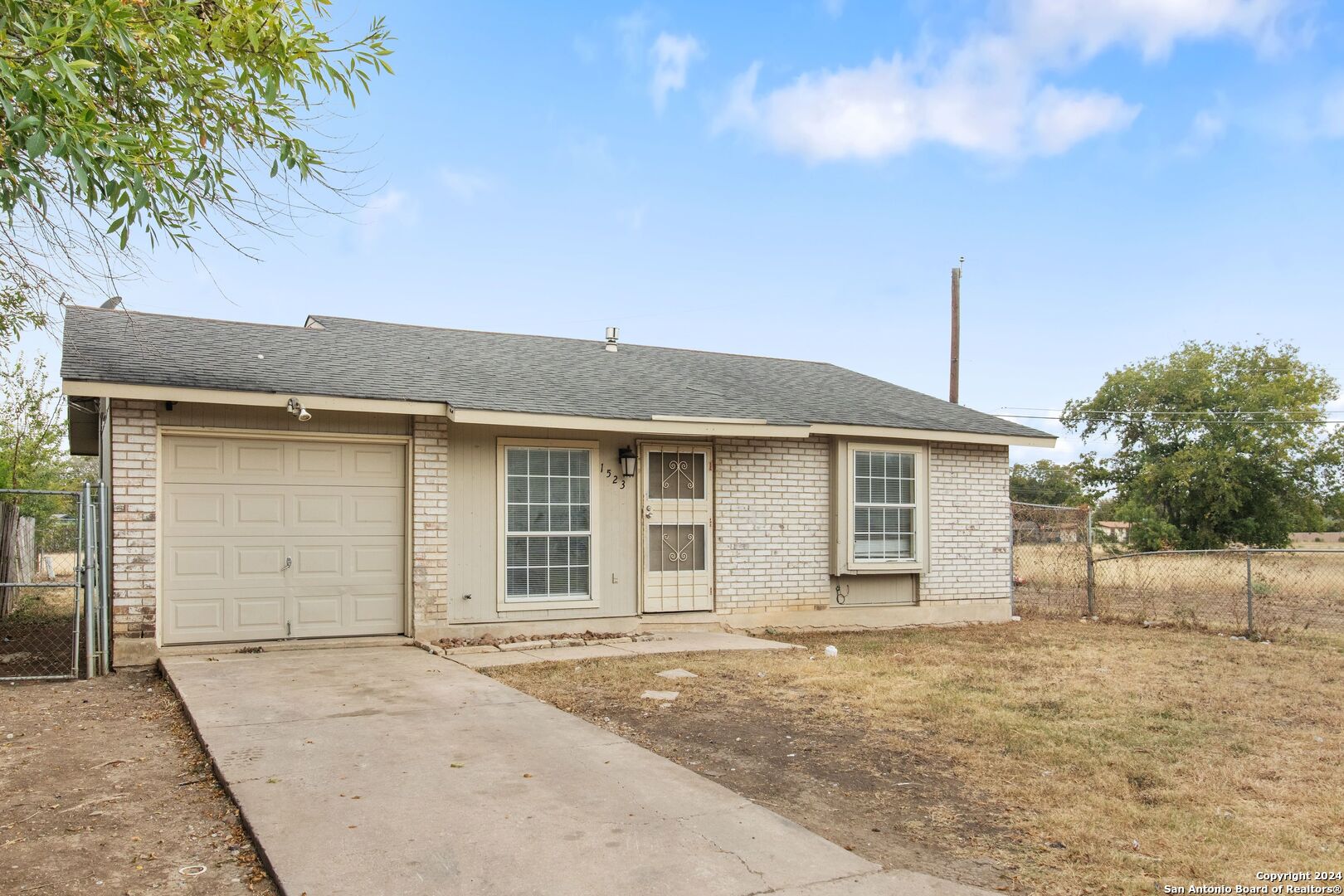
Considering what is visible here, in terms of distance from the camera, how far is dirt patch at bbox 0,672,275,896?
145 inches

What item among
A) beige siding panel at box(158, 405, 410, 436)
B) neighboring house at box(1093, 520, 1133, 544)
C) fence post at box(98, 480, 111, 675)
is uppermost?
beige siding panel at box(158, 405, 410, 436)

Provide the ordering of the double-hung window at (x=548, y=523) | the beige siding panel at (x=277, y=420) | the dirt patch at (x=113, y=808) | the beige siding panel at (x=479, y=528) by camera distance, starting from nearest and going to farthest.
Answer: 1. the dirt patch at (x=113, y=808)
2. the beige siding panel at (x=277, y=420)
3. the beige siding panel at (x=479, y=528)
4. the double-hung window at (x=548, y=523)

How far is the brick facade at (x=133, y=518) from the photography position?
8.34m

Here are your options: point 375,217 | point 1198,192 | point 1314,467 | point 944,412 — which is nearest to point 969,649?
point 944,412

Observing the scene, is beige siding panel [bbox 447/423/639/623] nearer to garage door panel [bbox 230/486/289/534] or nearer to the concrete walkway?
the concrete walkway

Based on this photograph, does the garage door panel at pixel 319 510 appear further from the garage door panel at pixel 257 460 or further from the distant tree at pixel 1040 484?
the distant tree at pixel 1040 484

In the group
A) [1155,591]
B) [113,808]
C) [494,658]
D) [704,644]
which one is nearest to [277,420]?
[494,658]

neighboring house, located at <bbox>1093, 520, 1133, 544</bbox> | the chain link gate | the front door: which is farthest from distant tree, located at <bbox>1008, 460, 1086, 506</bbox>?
the chain link gate

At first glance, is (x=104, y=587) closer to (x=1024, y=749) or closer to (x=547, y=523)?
(x=547, y=523)

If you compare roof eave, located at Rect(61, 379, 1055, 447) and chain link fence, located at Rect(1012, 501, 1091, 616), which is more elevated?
roof eave, located at Rect(61, 379, 1055, 447)

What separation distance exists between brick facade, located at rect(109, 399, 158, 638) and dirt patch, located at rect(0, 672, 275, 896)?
140 cm

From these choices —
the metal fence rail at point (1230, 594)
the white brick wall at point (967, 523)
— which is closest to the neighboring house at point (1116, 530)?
the metal fence rail at point (1230, 594)

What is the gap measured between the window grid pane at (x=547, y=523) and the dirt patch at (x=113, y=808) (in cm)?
395

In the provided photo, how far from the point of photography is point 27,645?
33.0 feet
